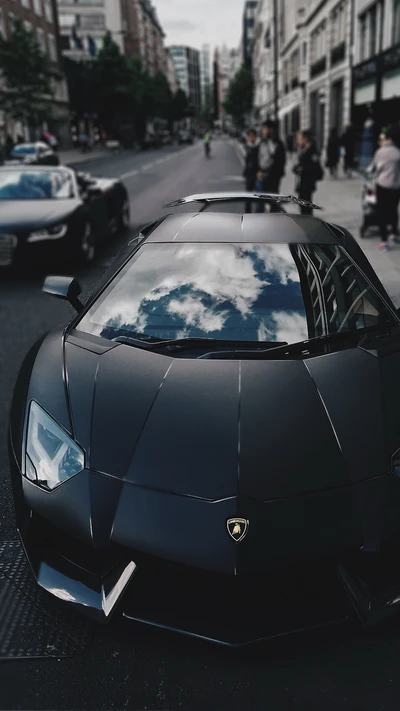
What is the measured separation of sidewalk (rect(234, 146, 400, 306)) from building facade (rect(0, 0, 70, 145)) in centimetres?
2928

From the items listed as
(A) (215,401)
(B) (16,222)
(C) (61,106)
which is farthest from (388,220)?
(C) (61,106)

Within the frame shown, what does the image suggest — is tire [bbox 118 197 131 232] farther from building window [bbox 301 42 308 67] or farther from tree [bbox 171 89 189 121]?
tree [bbox 171 89 189 121]

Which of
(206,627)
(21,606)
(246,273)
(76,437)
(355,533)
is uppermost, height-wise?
(246,273)

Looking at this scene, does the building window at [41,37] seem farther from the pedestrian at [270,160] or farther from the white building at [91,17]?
the pedestrian at [270,160]

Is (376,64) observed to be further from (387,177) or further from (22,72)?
(22,72)

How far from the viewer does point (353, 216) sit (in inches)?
519

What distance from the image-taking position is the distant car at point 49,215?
7.89m

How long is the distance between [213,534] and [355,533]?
1.44ft

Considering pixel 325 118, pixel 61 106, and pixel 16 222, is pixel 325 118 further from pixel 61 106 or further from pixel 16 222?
pixel 61 106

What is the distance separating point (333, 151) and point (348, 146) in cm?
134

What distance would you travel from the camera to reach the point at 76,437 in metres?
2.23

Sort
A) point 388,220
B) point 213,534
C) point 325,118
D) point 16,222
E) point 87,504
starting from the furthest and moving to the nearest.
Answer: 1. point 325,118
2. point 388,220
3. point 16,222
4. point 87,504
5. point 213,534

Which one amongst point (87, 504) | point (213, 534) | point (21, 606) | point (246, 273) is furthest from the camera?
point (246, 273)

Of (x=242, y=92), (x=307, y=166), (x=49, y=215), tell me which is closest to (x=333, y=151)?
(x=307, y=166)
